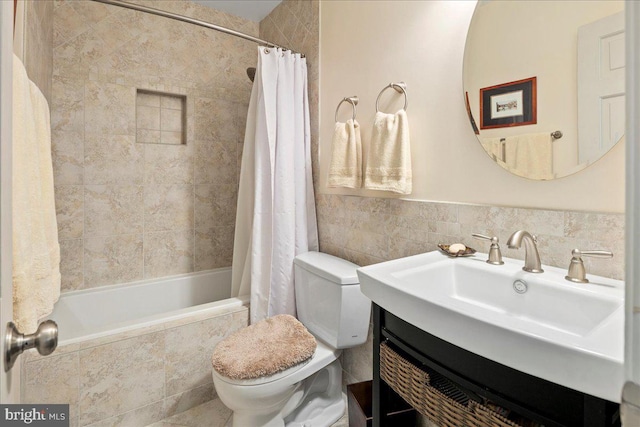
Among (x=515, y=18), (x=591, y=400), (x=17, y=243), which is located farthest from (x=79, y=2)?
(x=591, y=400)

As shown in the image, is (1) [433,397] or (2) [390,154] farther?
(2) [390,154]

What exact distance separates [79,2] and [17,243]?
215cm

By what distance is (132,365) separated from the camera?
1.51 m

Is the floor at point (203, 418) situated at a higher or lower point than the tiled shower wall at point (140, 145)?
lower

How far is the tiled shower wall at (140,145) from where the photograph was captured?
79.8 inches

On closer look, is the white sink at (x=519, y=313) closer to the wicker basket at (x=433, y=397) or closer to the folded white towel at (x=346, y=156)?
the wicker basket at (x=433, y=397)

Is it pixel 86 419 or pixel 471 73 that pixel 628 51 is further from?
pixel 86 419

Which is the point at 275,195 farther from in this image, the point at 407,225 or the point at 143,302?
the point at 143,302

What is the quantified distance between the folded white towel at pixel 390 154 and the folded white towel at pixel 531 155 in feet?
1.32

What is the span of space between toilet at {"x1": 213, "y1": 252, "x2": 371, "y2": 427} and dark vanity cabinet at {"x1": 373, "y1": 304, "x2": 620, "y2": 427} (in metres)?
0.49

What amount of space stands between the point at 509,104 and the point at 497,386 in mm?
919

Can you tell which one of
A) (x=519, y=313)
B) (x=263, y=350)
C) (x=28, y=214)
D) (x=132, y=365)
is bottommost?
(x=132, y=365)

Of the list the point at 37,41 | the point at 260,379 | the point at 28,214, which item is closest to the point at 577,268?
the point at 260,379

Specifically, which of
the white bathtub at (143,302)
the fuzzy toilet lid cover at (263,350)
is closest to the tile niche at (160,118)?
the white bathtub at (143,302)
